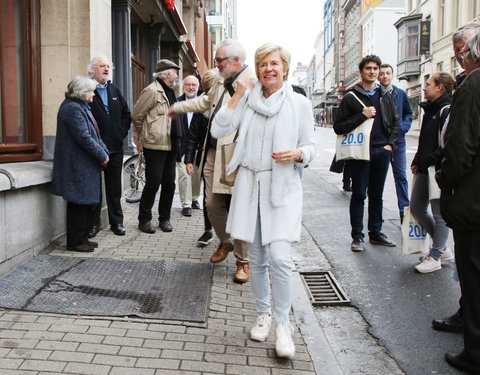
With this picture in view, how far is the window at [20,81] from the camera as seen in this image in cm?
525

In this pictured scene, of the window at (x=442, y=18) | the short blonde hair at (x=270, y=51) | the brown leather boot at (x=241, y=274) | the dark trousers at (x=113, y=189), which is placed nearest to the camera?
the short blonde hair at (x=270, y=51)

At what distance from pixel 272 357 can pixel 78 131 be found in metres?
3.10

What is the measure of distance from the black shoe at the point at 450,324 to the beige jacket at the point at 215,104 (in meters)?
1.98

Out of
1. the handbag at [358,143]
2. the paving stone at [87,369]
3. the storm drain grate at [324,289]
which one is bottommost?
the storm drain grate at [324,289]

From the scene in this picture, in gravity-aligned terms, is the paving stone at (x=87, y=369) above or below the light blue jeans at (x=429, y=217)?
below

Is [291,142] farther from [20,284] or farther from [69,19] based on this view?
[69,19]

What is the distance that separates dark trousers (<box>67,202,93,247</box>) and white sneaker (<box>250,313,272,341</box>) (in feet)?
8.52

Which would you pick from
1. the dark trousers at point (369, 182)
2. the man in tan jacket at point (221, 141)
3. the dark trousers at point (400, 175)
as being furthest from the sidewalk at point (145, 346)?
the dark trousers at point (400, 175)

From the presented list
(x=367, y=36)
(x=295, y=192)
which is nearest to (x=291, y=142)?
(x=295, y=192)

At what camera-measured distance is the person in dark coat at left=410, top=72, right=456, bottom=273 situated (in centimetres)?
512

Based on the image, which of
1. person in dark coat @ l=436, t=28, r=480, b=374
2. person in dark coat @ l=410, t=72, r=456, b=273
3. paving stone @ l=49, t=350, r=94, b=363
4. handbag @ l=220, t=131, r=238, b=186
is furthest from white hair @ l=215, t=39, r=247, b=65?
paving stone @ l=49, t=350, r=94, b=363

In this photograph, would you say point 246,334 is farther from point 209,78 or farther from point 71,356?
point 209,78

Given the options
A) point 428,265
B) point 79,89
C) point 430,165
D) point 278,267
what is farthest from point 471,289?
point 79,89

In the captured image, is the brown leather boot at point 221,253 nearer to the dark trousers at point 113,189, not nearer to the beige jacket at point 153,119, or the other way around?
the dark trousers at point 113,189
